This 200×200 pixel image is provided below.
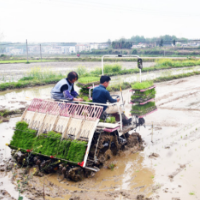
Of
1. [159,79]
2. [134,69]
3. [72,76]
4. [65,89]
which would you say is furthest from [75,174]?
[134,69]

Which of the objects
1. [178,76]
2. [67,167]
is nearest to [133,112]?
[67,167]

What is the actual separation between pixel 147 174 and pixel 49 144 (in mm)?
2320

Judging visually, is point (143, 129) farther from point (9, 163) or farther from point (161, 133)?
point (9, 163)

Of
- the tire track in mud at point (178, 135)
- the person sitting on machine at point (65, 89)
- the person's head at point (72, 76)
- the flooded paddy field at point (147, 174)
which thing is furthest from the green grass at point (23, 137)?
the tire track in mud at point (178, 135)

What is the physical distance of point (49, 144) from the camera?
5.98 meters

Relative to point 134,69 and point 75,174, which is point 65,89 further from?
point 134,69

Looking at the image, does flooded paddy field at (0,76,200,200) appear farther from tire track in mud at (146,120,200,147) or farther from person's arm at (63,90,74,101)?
person's arm at (63,90,74,101)

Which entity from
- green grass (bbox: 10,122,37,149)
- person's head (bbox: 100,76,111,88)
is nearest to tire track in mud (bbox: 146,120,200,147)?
person's head (bbox: 100,76,111,88)

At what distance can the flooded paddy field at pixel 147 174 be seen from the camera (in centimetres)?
509

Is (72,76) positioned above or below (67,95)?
above

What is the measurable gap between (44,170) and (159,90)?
37.2ft

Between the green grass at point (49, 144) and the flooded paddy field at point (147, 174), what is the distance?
0.53 meters

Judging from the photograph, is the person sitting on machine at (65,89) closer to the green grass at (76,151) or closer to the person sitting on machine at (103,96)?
the person sitting on machine at (103,96)

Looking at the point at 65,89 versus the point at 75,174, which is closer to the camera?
the point at 75,174
